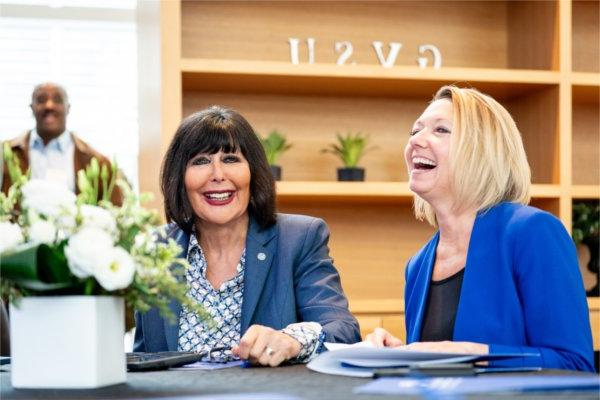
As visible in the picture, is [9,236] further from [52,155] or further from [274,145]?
[52,155]

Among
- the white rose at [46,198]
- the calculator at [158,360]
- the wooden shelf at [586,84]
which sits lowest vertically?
the calculator at [158,360]

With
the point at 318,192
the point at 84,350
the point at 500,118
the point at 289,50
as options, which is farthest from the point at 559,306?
the point at 289,50

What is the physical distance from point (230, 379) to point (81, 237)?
314mm

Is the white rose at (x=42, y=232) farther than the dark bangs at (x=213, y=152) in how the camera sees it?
No

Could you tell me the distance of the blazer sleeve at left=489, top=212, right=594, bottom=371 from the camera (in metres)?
1.78

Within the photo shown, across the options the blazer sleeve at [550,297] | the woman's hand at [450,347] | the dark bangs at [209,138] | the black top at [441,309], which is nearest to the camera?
the woman's hand at [450,347]

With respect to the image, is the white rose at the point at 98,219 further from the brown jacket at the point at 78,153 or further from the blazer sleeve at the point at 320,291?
the brown jacket at the point at 78,153

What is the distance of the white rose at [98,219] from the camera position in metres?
1.37

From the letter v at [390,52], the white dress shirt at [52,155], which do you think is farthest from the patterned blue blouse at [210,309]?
the letter v at [390,52]

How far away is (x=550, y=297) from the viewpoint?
5.98 ft

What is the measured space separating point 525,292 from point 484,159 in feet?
1.11

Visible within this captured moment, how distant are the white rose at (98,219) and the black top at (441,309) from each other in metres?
0.88

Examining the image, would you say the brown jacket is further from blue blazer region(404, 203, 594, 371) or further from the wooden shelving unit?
blue blazer region(404, 203, 594, 371)

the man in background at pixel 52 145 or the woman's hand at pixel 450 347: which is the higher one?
the man in background at pixel 52 145
